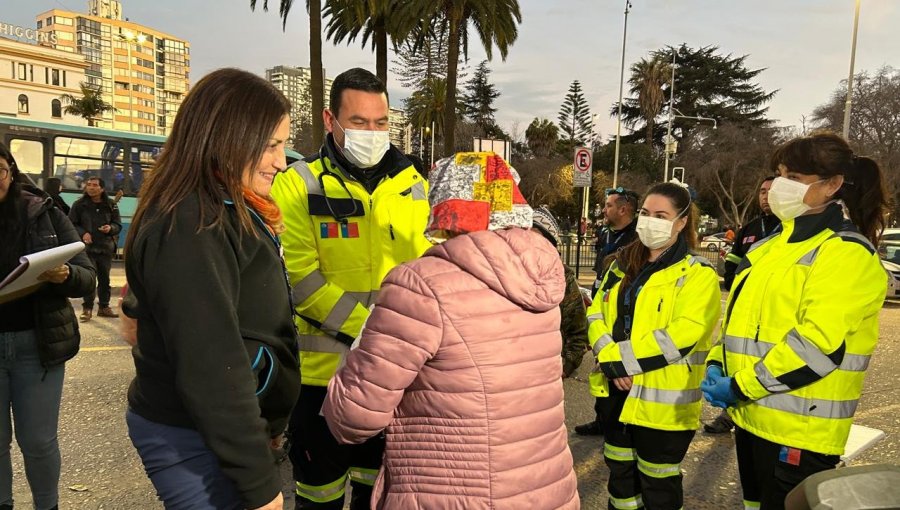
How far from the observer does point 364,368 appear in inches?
63.5

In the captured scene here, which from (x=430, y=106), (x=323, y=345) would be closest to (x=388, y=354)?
(x=323, y=345)

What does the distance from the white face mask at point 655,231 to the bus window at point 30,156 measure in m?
15.8

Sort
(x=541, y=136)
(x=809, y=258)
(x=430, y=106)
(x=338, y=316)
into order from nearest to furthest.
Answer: (x=809, y=258), (x=338, y=316), (x=430, y=106), (x=541, y=136)

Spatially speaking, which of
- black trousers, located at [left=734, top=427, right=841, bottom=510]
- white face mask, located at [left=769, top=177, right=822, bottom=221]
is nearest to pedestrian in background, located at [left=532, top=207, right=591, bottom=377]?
white face mask, located at [left=769, top=177, right=822, bottom=221]

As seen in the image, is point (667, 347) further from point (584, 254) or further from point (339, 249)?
point (584, 254)

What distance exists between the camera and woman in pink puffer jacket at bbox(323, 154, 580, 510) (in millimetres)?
1596

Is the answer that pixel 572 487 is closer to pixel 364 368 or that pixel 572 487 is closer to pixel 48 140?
pixel 364 368

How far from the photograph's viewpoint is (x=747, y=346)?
2.49 meters

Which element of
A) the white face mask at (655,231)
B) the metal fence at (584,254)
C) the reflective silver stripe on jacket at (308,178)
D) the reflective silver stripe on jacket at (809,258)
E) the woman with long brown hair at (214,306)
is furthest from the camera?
the metal fence at (584,254)

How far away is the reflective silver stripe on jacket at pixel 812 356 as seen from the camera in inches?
88.4

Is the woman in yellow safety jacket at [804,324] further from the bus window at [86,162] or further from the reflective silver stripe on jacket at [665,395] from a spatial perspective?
the bus window at [86,162]

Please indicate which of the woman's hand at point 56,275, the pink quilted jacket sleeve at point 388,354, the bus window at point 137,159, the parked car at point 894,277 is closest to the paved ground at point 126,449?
the woman's hand at point 56,275

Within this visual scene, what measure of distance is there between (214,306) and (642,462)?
2.28 m

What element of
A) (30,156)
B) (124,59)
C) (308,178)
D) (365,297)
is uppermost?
(124,59)
